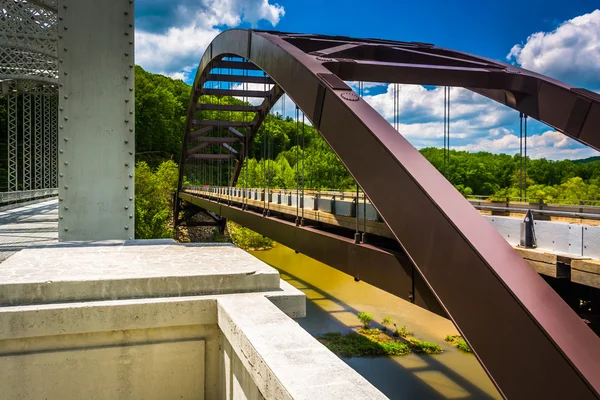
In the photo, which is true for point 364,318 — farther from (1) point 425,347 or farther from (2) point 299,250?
(2) point 299,250

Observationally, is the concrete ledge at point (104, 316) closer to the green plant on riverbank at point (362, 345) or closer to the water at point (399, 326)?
the water at point (399, 326)

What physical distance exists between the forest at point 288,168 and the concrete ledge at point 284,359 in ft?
29.0

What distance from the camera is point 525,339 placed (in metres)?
3.51

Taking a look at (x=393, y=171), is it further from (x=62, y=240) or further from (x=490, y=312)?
(x=62, y=240)

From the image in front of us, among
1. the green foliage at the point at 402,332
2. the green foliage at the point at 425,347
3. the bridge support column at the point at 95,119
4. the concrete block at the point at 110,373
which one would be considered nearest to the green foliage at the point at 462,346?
the green foliage at the point at 425,347

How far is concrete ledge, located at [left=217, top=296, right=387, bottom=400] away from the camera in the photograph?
229cm

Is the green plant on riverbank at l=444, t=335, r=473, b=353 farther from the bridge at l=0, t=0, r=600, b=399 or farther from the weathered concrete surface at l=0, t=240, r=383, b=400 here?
the weathered concrete surface at l=0, t=240, r=383, b=400

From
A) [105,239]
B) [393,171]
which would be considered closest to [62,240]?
[105,239]

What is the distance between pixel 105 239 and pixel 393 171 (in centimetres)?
420

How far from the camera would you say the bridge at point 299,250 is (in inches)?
134

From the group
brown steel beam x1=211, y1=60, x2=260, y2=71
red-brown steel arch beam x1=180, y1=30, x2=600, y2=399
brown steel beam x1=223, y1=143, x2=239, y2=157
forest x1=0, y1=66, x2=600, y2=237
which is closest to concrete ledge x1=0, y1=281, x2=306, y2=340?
red-brown steel arch beam x1=180, y1=30, x2=600, y2=399

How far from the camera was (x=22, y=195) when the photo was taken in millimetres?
25094

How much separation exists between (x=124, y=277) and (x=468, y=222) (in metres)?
2.73

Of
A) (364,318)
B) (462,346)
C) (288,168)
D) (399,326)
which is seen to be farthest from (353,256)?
(288,168)
